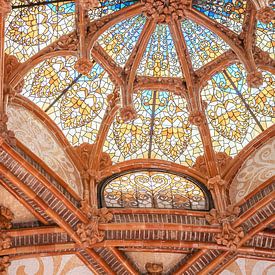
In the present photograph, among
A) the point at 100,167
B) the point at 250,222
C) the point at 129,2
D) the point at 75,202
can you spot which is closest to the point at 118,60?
the point at 129,2

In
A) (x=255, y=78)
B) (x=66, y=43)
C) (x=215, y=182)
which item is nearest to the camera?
(x=255, y=78)

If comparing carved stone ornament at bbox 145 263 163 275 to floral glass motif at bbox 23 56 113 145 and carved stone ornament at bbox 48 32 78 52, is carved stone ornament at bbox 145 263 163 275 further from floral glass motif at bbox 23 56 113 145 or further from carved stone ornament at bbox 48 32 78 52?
carved stone ornament at bbox 48 32 78 52

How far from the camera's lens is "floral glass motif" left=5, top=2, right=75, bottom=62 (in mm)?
18500

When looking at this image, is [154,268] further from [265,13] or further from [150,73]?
[265,13]

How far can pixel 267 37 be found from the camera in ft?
64.6

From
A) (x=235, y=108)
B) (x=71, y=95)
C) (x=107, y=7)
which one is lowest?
(x=235, y=108)

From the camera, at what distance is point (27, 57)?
18.5 m

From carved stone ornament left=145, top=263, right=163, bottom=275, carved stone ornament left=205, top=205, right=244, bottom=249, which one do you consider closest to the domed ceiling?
carved stone ornament left=205, top=205, right=244, bottom=249

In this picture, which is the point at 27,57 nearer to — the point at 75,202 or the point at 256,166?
the point at 75,202

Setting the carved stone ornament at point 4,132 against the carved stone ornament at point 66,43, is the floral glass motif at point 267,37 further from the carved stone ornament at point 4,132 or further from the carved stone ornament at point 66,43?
the carved stone ornament at point 4,132

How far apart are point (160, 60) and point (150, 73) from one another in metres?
0.43

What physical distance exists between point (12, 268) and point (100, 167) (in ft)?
10.9

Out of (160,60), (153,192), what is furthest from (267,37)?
(153,192)

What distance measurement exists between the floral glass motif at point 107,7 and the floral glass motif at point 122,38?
515mm
